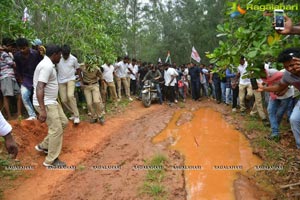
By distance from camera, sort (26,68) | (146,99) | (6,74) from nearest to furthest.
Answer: (26,68), (6,74), (146,99)

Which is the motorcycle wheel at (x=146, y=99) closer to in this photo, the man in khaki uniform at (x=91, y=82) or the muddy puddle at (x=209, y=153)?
the muddy puddle at (x=209, y=153)

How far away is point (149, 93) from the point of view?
35.4 feet

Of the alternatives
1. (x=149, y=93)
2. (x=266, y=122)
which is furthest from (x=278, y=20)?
(x=149, y=93)

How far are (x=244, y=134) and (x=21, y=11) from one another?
20.1ft

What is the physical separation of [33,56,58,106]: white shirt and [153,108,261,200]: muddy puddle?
234 cm

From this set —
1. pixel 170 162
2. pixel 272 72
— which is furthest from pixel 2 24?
pixel 272 72

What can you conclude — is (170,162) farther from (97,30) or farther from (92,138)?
(97,30)

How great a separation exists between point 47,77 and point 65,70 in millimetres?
1890

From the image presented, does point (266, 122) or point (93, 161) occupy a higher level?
point (93, 161)

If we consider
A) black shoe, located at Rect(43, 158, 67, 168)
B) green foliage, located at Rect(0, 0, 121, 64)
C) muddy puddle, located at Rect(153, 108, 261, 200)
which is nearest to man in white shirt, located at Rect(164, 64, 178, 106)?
muddy puddle, located at Rect(153, 108, 261, 200)

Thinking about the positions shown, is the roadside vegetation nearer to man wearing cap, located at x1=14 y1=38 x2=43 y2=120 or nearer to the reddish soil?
the reddish soil

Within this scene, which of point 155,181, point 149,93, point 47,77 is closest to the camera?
point 155,181

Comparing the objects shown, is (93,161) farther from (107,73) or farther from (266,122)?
(107,73)

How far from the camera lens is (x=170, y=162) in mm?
4891
